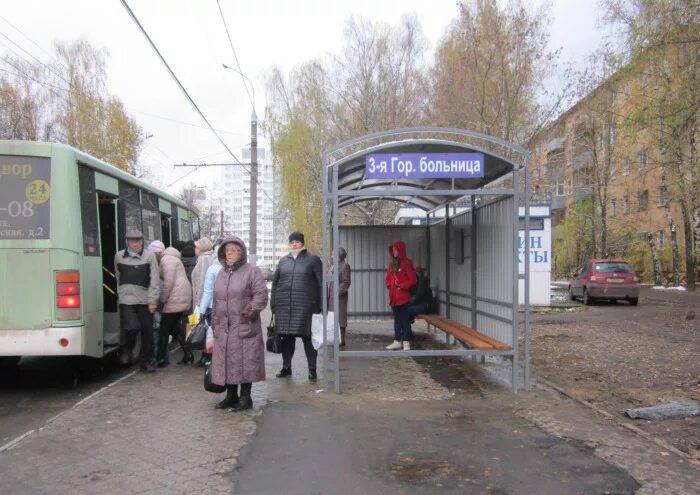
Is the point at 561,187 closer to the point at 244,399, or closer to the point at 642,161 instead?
the point at 642,161

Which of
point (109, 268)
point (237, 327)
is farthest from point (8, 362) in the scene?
point (237, 327)

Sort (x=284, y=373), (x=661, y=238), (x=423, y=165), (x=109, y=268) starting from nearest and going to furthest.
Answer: (x=423, y=165) < (x=284, y=373) < (x=109, y=268) < (x=661, y=238)

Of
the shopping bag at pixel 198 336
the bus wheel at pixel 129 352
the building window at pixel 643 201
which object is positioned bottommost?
the bus wheel at pixel 129 352

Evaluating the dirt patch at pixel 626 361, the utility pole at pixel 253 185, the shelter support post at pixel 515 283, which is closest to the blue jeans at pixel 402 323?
the dirt patch at pixel 626 361

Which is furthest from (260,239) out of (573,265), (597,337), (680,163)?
(597,337)

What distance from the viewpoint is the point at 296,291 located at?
22.9 feet

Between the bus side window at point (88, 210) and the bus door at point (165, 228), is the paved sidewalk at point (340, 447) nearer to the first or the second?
the bus side window at point (88, 210)

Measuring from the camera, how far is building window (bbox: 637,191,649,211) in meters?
32.1

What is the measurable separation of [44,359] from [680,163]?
19188mm

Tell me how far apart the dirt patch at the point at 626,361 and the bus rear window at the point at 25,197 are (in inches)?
241

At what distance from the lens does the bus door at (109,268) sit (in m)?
7.41

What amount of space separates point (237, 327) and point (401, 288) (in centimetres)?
360

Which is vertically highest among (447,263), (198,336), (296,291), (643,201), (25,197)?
(643,201)

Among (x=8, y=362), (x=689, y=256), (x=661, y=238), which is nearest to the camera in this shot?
(x=8, y=362)
